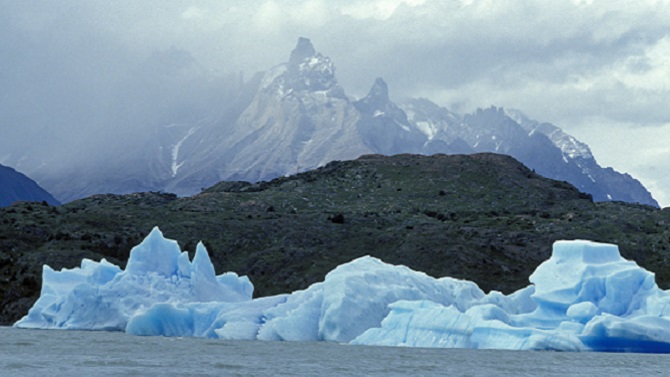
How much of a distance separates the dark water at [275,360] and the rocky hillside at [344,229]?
134ft

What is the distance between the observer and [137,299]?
56219 millimetres

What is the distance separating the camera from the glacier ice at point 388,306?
144ft

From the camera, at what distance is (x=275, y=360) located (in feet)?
125

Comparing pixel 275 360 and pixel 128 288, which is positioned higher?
pixel 128 288

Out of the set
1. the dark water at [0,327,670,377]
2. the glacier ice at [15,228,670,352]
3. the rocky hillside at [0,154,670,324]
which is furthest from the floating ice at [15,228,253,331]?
the rocky hillside at [0,154,670,324]

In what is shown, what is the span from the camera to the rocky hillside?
91.1 m

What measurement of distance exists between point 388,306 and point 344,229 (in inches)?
2254

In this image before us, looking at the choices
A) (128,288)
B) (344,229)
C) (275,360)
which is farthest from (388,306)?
(344,229)

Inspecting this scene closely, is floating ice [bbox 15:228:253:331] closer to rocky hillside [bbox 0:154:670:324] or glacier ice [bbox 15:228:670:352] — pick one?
glacier ice [bbox 15:228:670:352]

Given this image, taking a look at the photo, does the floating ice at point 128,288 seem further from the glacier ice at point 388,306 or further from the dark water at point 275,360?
the dark water at point 275,360

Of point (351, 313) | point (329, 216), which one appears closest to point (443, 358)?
point (351, 313)

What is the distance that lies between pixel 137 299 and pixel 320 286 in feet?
42.4

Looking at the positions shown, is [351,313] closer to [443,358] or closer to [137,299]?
[443,358]

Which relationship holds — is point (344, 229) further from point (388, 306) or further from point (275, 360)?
point (275, 360)
